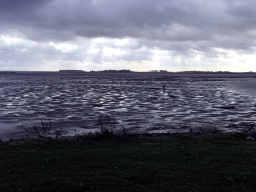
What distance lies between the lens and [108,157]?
14.3m

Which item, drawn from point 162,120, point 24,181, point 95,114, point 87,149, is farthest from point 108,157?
point 95,114

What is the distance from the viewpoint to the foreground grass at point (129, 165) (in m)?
10.5

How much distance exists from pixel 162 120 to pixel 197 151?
1417 centimetres

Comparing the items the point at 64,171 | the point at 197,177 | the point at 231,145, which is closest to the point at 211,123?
the point at 231,145

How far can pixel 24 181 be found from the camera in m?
10.9

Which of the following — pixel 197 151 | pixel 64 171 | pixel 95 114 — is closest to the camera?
pixel 64 171

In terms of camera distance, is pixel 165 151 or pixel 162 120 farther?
pixel 162 120

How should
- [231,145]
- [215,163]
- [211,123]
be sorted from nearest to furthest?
[215,163] < [231,145] < [211,123]

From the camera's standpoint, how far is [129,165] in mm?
12898

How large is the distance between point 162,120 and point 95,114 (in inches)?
356

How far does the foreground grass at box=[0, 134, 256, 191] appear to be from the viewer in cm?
1052

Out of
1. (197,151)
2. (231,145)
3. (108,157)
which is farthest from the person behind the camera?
(231,145)

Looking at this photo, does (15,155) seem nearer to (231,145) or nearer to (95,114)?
(231,145)

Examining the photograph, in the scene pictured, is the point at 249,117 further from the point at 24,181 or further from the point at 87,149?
the point at 24,181
